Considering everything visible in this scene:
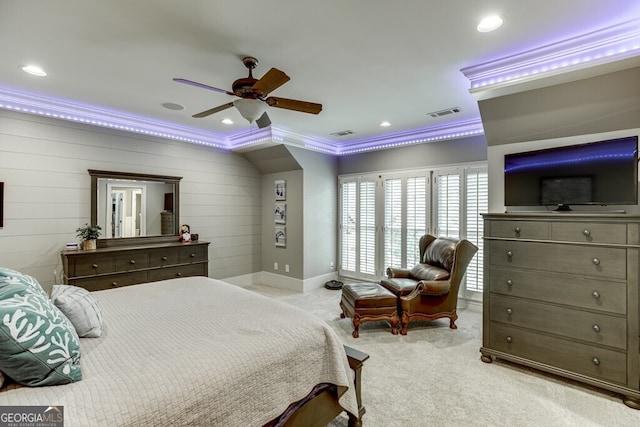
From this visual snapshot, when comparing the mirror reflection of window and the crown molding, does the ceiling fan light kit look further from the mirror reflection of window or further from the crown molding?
A: the mirror reflection of window

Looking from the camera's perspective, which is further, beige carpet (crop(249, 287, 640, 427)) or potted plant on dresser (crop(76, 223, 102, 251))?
potted plant on dresser (crop(76, 223, 102, 251))

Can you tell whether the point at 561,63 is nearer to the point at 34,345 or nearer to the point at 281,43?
the point at 281,43

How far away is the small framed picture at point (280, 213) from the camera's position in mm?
5621

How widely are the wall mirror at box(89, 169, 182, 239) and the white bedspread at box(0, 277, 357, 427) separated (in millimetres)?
2401

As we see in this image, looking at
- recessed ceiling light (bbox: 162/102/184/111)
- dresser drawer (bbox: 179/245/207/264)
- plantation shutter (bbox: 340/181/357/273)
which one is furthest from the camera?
plantation shutter (bbox: 340/181/357/273)

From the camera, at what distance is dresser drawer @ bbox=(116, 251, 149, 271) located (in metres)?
3.84

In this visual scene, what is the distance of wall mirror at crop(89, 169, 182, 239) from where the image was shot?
4055 mm

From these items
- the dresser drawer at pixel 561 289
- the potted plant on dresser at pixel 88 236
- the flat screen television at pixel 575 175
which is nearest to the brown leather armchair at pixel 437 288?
the dresser drawer at pixel 561 289

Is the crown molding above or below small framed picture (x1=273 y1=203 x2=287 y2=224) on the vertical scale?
above

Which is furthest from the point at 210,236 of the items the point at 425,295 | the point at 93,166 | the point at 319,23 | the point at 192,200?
the point at 319,23

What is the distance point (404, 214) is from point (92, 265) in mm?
4415

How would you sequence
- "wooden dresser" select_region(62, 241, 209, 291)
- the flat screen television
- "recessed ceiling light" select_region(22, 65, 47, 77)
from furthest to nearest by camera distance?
"wooden dresser" select_region(62, 241, 209, 291), "recessed ceiling light" select_region(22, 65, 47, 77), the flat screen television

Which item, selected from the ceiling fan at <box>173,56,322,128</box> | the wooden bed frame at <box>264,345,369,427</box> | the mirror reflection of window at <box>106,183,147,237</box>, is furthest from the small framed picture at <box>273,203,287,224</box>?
the wooden bed frame at <box>264,345,369,427</box>

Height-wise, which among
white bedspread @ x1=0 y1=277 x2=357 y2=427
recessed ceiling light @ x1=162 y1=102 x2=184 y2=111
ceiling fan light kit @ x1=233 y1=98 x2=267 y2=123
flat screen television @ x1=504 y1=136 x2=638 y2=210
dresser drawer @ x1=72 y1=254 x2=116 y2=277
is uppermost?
recessed ceiling light @ x1=162 y1=102 x2=184 y2=111
